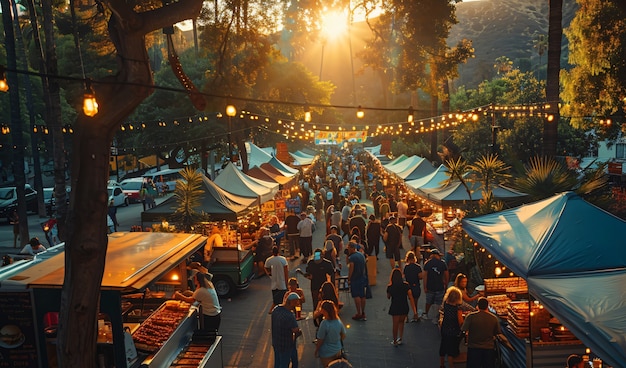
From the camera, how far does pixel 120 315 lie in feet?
18.3

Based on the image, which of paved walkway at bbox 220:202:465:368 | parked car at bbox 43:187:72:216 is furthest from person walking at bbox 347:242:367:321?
parked car at bbox 43:187:72:216

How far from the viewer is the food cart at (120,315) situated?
18.2 ft

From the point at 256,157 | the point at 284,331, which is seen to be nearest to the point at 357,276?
the point at 284,331

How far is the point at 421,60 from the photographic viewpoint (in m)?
28.6

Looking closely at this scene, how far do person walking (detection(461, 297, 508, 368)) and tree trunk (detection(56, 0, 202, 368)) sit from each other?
5002mm

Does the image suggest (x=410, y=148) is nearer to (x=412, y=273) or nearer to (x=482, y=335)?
(x=412, y=273)

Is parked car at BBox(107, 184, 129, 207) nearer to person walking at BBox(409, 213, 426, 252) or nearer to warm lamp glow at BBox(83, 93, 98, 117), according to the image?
person walking at BBox(409, 213, 426, 252)

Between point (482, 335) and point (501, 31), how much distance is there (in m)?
150

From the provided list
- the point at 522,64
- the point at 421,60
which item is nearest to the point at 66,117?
the point at 421,60

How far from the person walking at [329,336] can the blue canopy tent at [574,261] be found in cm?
263

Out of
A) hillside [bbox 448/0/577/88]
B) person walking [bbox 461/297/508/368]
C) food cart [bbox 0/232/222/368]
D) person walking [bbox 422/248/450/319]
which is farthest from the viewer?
hillside [bbox 448/0/577/88]

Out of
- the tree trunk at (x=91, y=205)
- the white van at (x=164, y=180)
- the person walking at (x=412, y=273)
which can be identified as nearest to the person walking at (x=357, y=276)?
the person walking at (x=412, y=273)

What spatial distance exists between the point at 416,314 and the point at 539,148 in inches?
781

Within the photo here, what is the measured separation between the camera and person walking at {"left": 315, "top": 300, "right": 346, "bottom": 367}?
669cm
